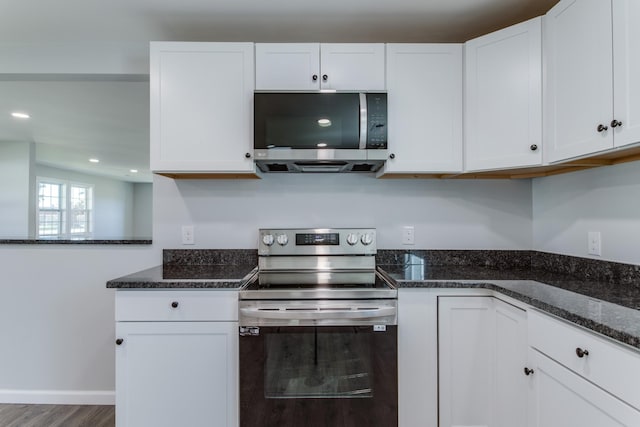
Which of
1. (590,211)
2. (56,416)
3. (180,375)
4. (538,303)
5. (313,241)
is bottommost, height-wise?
(56,416)

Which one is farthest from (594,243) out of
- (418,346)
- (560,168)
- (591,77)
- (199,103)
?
(199,103)

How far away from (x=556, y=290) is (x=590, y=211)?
1.95ft

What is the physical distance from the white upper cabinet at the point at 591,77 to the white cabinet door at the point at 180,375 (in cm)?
175

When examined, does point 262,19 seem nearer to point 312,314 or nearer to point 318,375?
point 312,314

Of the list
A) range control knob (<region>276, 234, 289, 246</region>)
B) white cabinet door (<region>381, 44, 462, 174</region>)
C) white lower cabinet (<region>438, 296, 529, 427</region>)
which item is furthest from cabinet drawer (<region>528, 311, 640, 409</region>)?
range control knob (<region>276, 234, 289, 246</region>)

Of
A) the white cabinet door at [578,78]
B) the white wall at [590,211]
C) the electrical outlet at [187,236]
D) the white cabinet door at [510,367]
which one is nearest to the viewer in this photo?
the white cabinet door at [578,78]

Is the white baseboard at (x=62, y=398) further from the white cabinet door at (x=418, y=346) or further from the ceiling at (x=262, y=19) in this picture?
the ceiling at (x=262, y=19)

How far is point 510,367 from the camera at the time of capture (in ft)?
4.75

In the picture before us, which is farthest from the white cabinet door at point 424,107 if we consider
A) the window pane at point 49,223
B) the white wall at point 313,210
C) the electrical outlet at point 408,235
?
the window pane at point 49,223

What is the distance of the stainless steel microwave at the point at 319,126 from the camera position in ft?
5.61

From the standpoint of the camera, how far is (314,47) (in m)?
1.78

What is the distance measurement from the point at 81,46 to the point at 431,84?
7.08 ft

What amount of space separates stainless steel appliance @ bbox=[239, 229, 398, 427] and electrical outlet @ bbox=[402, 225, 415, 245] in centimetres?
64

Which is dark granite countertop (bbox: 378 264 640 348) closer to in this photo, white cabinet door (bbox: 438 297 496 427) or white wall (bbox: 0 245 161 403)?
white cabinet door (bbox: 438 297 496 427)
